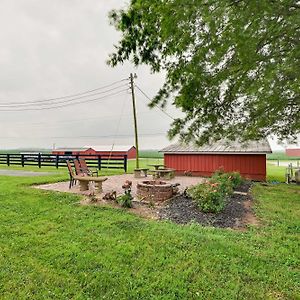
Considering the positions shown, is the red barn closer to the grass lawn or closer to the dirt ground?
the dirt ground

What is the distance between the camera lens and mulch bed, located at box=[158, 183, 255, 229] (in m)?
5.15

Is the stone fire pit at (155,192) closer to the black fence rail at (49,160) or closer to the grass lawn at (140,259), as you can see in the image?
the grass lawn at (140,259)

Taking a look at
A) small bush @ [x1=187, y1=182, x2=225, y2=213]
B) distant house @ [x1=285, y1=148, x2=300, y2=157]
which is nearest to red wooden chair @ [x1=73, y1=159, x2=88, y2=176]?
small bush @ [x1=187, y1=182, x2=225, y2=213]

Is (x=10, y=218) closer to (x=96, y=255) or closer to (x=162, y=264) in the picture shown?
(x=96, y=255)

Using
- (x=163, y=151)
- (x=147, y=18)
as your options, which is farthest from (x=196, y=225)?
(x=163, y=151)

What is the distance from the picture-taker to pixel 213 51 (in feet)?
12.8

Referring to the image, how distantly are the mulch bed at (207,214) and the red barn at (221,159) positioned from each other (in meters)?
6.53

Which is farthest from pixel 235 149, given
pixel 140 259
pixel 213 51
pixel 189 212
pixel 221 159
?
pixel 140 259

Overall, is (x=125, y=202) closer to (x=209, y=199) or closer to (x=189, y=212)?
(x=189, y=212)

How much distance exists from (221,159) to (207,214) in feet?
32.0

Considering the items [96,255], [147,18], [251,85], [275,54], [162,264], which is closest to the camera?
[162,264]

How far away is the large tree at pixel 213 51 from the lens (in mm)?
3145

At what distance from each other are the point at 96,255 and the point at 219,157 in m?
12.5

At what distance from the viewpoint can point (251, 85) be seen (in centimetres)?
480
